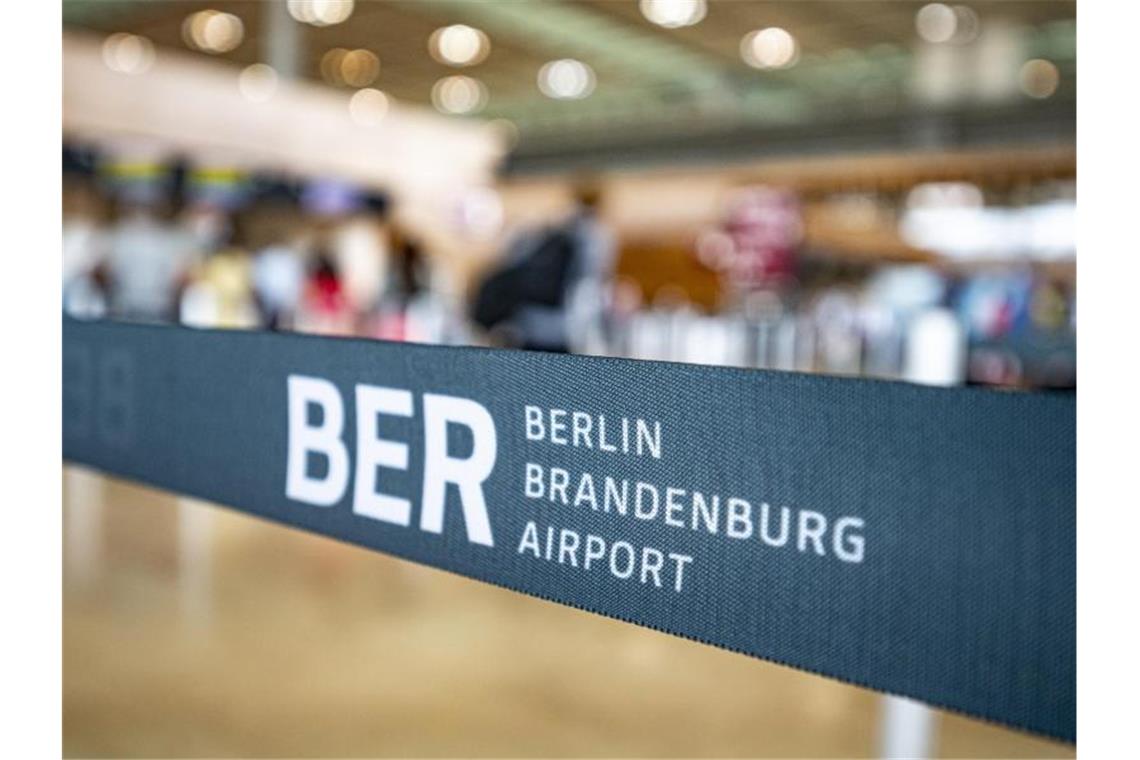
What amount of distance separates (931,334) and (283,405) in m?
2.54

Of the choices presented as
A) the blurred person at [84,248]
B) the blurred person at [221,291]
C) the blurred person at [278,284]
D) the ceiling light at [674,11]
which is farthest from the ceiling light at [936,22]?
the blurred person at [84,248]

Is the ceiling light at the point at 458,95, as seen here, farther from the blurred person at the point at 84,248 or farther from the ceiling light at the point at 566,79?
the blurred person at the point at 84,248

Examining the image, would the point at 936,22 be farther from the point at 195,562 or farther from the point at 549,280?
the point at 195,562

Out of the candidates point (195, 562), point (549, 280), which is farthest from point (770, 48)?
point (195, 562)

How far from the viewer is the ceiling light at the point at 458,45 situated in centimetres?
1084

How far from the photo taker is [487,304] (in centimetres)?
396

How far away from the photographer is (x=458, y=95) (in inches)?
567

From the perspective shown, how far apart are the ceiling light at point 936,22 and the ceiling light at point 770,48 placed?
1.28 metres

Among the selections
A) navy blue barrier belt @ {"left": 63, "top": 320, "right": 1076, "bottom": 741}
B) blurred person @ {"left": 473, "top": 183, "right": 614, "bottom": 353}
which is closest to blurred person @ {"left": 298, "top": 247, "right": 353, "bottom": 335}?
blurred person @ {"left": 473, "top": 183, "right": 614, "bottom": 353}

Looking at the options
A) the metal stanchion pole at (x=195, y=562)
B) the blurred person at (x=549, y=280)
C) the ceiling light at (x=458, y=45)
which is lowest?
the metal stanchion pole at (x=195, y=562)

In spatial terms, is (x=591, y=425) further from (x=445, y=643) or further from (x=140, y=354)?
(x=445, y=643)

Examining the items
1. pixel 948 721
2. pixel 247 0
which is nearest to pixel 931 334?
pixel 948 721

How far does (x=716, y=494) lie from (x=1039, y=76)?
13.1m

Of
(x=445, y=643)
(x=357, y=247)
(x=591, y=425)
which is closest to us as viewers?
(x=591, y=425)
